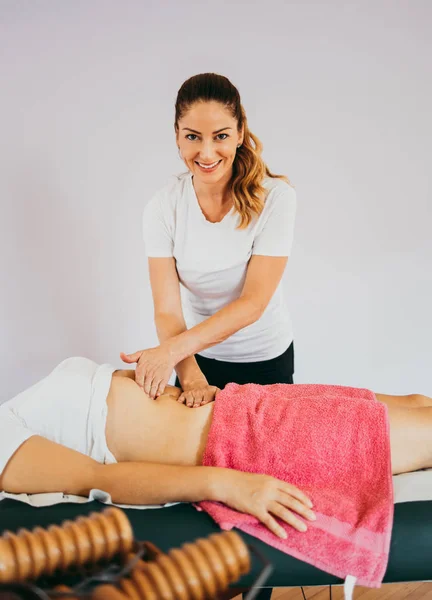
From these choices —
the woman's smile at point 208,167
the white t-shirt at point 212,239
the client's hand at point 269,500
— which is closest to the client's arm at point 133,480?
the client's hand at point 269,500

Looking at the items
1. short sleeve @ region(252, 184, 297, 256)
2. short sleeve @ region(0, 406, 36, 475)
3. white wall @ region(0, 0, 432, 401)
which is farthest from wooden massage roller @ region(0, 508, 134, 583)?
white wall @ region(0, 0, 432, 401)

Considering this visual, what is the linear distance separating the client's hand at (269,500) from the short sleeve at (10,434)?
18.1 inches

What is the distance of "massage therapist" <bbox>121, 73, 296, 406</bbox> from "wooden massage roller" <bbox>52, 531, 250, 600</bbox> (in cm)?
80

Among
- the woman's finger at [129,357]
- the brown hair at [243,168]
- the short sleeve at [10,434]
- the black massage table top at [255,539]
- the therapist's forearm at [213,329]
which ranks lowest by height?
the black massage table top at [255,539]

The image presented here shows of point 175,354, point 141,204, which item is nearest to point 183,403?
point 175,354

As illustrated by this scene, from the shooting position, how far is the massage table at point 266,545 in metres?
1.11

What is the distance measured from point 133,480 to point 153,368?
1.04 ft

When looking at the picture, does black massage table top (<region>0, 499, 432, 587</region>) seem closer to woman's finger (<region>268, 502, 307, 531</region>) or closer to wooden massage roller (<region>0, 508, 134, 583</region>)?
woman's finger (<region>268, 502, 307, 531</region>)

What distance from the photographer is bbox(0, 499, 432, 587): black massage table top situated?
111 cm

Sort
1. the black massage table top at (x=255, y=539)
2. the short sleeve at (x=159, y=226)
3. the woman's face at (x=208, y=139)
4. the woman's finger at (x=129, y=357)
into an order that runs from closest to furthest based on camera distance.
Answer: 1. the black massage table top at (x=255, y=539)
2. the woman's finger at (x=129, y=357)
3. the woman's face at (x=208, y=139)
4. the short sleeve at (x=159, y=226)

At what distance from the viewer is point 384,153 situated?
9.00ft

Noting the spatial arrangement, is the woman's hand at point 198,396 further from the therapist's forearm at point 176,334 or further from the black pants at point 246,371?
the black pants at point 246,371

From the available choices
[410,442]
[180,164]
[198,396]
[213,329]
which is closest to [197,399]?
[198,396]

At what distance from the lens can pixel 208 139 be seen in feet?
5.31
